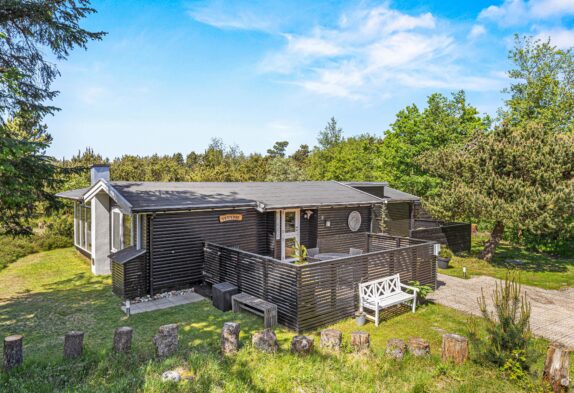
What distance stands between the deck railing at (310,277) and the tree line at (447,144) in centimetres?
459

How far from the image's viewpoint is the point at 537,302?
964cm

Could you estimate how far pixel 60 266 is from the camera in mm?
13461

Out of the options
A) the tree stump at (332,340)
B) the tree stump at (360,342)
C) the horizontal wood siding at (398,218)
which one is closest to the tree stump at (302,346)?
the tree stump at (332,340)

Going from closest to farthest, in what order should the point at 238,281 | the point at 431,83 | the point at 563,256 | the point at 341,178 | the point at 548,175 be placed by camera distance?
the point at 238,281 → the point at 548,175 → the point at 563,256 → the point at 431,83 → the point at 341,178

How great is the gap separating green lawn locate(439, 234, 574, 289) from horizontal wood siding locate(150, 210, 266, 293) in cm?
873

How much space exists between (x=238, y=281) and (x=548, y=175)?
1143 centimetres

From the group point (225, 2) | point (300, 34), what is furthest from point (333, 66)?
point (225, 2)

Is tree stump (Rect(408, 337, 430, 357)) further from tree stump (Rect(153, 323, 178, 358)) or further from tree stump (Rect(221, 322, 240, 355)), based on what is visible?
tree stump (Rect(153, 323, 178, 358))

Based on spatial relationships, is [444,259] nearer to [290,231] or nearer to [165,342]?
[290,231]

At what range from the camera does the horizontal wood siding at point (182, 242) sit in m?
9.69

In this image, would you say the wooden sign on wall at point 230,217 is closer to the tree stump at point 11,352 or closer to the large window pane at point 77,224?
the tree stump at point 11,352

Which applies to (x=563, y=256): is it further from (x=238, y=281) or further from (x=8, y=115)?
(x=8, y=115)

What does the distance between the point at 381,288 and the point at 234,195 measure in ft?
20.2

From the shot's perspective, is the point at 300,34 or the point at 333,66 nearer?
the point at 300,34
